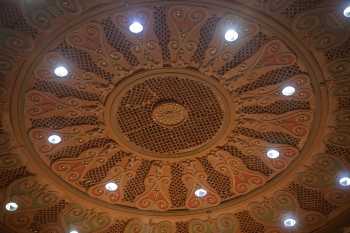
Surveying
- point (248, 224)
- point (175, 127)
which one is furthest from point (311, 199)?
point (175, 127)

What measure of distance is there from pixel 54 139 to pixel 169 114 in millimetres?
1327

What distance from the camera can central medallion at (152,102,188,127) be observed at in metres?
5.54

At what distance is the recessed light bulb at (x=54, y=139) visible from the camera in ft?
18.9

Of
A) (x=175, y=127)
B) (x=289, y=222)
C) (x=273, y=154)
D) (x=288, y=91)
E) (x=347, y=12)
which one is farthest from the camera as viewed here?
(x=289, y=222)

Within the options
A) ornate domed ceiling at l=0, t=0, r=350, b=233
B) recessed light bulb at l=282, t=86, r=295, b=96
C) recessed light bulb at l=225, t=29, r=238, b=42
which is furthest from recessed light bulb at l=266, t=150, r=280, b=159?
recessed light bulb at l=225, t=29, r=238, b=42

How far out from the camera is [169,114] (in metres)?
5.61

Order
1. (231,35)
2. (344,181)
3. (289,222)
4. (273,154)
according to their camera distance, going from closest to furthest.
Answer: (231,35) < (273,154) < (344,181) < (289,222)

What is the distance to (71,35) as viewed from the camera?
493 cm

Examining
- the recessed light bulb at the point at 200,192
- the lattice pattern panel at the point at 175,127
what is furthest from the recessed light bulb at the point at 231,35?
the recessed light bulb at the point at 200,192

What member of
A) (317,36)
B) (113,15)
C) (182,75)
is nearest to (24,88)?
(113,15)

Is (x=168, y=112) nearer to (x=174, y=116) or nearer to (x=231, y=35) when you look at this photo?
(x=174, y=116)

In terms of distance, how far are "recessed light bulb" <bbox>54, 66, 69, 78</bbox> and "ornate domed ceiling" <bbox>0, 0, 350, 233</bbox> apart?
1cm

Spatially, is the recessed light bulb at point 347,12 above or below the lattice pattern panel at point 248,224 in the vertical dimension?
above

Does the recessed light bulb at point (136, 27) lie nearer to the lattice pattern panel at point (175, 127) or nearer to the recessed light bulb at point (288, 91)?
the lattice pattern panel at point (175, 127)
